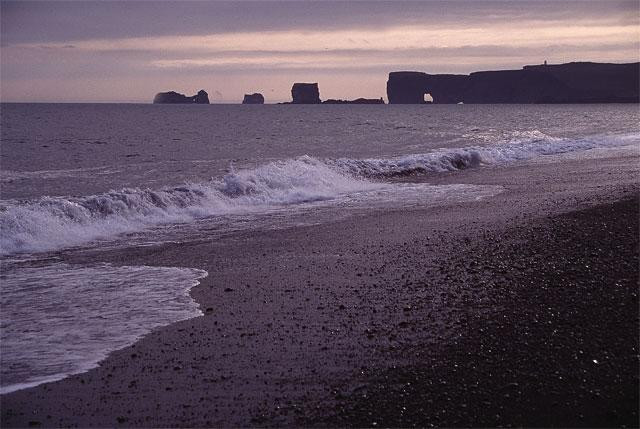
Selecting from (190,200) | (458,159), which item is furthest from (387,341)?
(458,159)

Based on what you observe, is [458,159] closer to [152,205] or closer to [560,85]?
[152,205]

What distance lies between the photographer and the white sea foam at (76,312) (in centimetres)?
708

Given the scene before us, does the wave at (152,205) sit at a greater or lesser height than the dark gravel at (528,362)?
greater

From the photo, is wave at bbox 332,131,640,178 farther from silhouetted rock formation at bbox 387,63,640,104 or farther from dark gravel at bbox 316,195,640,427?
silhouetted rock formation at bbox 387,63,640,104

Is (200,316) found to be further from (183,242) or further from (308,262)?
(183,242)

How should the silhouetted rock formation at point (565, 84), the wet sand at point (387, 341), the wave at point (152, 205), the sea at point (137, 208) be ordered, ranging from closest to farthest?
the wet sand at point (387, 341), the sea at point (137, 208), the wave at point (152, 205), the silhouetted rock formation at point (565, 84)

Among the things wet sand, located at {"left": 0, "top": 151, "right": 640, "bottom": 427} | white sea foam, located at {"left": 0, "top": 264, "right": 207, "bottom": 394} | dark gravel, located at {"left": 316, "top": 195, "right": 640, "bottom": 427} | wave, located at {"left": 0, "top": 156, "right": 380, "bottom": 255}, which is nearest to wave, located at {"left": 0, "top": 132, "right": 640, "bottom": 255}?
wave, located at {"left": 0, "top": 156, "right": 380, "bottom": 255}

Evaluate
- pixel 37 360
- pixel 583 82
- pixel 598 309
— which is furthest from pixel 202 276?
pixel 583 82

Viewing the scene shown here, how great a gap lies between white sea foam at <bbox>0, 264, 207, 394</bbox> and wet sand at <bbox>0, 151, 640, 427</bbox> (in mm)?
341

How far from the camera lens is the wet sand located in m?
5.76

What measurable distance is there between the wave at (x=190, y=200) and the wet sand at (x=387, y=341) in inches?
85.9

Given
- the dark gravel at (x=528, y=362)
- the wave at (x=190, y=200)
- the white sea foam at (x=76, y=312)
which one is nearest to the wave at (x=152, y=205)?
the wave at (x=190, y=200)

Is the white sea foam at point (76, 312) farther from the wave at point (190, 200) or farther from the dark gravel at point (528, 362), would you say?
the dark gravel at point (528, 362)

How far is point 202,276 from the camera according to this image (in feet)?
34.9
